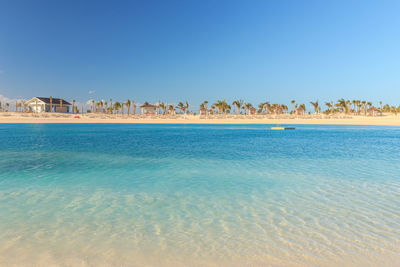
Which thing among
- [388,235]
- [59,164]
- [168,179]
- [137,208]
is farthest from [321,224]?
[59,164]

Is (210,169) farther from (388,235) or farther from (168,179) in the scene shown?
(388,235)

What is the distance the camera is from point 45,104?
94875mm

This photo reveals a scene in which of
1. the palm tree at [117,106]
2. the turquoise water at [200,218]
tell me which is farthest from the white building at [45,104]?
the turquoise water at [200,218]

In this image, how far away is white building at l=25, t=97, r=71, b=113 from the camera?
95.1 metres

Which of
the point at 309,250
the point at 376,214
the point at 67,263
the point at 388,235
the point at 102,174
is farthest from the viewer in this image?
the point at 102,174

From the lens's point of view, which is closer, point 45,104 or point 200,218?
point 200,218

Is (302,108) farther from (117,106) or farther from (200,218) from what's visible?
(200,218)

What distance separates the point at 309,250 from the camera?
14.8 ft

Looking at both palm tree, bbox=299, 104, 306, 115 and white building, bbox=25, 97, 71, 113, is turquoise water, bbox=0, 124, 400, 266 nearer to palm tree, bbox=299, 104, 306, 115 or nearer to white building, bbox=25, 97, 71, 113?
white building, bbox=25, 97, 71, 113

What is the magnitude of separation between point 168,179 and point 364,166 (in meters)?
10.0

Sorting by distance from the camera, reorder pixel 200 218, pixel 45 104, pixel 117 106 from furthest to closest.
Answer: pixel 117 106
pixel 45 104
pixel 200 218

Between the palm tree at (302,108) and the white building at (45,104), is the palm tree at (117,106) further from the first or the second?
the palm tree at (302,108)

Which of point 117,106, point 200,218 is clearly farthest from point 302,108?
point 200,218

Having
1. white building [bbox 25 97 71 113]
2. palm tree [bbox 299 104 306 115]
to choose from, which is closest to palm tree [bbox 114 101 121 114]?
white building [bbox 25 97 71 113]
